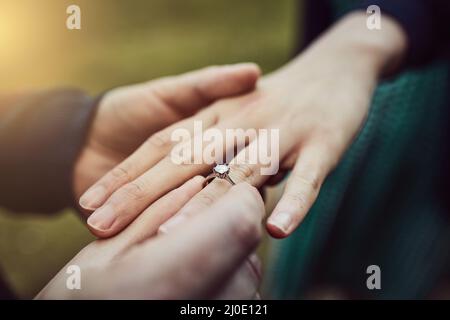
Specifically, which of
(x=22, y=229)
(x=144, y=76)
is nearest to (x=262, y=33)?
(x=144, y=76)

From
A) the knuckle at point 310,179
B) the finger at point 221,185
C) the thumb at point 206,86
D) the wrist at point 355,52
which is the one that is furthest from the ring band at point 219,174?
the wrist at point 355,52

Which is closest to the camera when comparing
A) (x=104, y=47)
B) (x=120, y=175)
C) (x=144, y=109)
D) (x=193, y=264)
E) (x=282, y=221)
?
(x=193, y=264)

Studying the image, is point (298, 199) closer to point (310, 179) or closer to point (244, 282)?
point (310, 179)

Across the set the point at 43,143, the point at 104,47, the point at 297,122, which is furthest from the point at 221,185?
the point at 104,47

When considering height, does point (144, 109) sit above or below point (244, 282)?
above

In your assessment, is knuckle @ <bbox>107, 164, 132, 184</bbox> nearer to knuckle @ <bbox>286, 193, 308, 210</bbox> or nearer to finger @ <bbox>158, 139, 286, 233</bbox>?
finger @ <bbox>158, 139, 286, 233</bbox>
